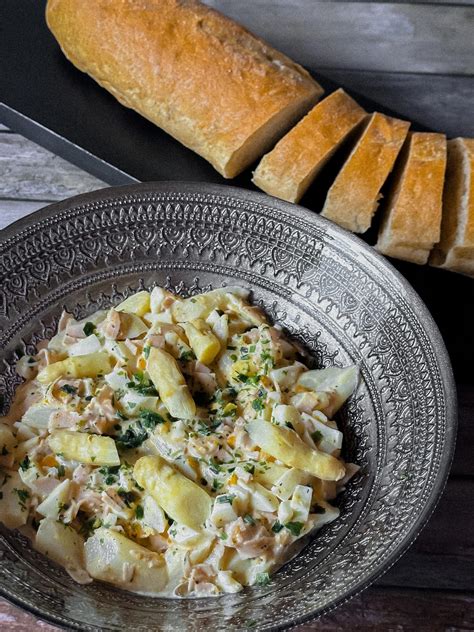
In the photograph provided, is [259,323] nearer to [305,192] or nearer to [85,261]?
[85,261]

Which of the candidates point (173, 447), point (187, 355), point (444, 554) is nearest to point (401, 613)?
point (444, 554)

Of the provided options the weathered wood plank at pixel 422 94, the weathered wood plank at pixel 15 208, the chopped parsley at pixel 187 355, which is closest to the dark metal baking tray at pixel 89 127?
the weathered wood plank at pixel 15 208

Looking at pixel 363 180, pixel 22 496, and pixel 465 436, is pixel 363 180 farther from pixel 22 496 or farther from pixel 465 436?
pixel 22 496

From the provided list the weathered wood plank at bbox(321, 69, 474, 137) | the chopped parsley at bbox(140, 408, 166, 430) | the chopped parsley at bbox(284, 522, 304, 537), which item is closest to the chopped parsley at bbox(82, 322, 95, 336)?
the chopped parsley at bbox(140, 408, 166, 430)

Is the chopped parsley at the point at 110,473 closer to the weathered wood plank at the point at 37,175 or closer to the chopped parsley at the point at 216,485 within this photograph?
the chopped parsley at the point at 216,485

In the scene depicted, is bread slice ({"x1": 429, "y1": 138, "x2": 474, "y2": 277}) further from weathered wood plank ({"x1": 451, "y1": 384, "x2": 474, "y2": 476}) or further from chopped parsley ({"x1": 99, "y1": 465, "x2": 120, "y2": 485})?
chopped parsley ({"x1": 99, "y1": 465, "x2": 120, "y2": 485})

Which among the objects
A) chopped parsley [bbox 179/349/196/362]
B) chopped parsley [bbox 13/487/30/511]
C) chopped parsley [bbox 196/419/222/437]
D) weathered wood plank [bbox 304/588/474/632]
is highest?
chopped parsley [bbox 179/349/196/362]
